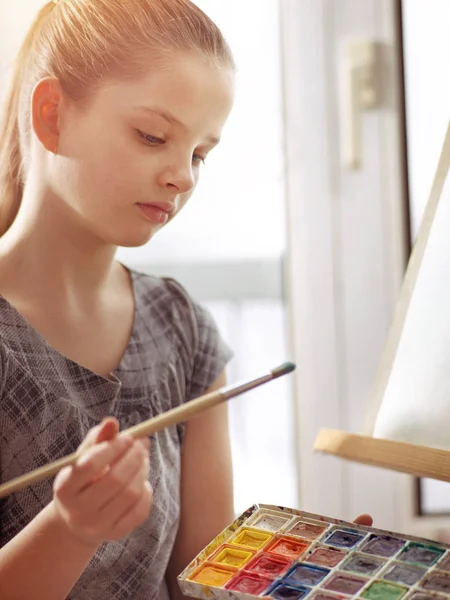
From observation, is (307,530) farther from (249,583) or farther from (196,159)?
(196,159)

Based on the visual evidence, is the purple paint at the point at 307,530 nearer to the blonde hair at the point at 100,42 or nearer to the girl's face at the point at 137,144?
the girl's face at the point at 137,144

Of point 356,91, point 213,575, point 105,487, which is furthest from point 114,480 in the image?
point 356,91

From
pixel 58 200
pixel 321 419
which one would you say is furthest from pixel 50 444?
pixel 321 419

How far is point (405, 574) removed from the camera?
0.59m

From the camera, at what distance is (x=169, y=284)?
3.00 feet

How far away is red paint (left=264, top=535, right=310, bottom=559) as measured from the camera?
627mm

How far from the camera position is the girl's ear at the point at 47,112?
0.70m

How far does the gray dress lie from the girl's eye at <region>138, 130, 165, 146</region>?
0.18 metres

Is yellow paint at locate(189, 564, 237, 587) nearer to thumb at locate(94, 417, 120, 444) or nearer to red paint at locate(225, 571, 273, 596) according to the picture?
red paint at locate(225, 571, 273, 596)

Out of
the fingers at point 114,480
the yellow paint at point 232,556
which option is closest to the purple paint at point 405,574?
the yellow paint at point 232,556

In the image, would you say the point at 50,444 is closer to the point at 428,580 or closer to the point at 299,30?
the point at 428,580

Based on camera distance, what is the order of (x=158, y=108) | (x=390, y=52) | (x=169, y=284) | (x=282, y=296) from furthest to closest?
(x=282, y=296)
(x=390, y=52)
(x=169, y=284)
(x=158, y=108)

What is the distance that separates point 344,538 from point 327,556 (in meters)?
0.03

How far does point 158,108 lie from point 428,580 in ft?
1.35
